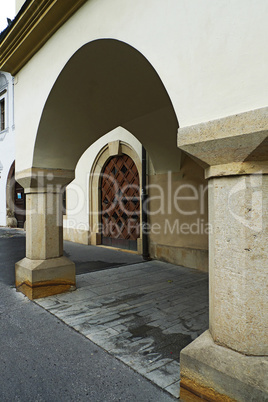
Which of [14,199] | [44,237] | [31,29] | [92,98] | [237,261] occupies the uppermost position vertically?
[31,29]

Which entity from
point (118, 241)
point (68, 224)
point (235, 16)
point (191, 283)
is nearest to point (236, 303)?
point (235, 16)

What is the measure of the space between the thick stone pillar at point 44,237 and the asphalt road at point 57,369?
2.30 ft

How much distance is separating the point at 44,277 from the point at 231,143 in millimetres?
3198

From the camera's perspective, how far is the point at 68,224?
392 inches

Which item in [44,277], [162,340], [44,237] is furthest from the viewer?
[44,237]

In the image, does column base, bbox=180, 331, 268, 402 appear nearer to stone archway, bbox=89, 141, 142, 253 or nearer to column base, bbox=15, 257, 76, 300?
column base, bbox=15, 257, 76, 300

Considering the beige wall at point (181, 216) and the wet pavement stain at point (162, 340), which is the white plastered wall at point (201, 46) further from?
the beige wall at point (181, 216)

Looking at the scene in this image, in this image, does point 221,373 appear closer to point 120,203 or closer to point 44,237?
point 44,237

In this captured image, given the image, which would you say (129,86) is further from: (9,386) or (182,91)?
(9,386)

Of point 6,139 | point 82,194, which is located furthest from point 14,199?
point 82,194

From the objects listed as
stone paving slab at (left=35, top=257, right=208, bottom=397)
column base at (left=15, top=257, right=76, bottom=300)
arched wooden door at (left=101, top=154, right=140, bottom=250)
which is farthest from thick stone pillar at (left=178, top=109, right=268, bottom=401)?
arched wooden door at (left=101, top=154, right=140, bottom=250)

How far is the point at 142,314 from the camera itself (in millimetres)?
3408

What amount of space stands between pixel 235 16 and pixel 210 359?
1.93m

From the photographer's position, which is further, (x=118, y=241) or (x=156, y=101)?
(x=118, y=241)
